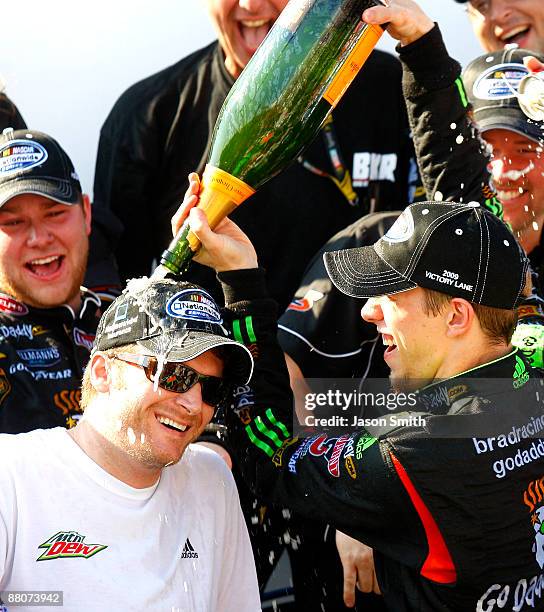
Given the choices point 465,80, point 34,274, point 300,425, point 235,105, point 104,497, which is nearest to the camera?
point 104,497

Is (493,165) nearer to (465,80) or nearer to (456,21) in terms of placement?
(465,80)

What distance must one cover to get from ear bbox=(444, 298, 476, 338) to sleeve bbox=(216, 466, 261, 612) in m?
0.59

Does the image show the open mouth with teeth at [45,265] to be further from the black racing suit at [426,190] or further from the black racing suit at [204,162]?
the black racing suit at [426,190]

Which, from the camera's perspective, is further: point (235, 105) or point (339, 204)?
point (339, 204)

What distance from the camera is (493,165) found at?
321cm

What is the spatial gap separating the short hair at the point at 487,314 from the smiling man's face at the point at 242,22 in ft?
4.10

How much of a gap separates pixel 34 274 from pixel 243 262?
74 cm

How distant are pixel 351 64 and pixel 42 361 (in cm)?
106

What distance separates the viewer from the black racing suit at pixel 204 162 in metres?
3.38

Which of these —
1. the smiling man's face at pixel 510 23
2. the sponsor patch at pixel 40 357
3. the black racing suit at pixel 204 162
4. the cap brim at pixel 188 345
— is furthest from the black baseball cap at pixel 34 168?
the smiling man's face at pixel 510 23

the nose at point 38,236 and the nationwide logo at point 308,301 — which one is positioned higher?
the nose at point 38,236

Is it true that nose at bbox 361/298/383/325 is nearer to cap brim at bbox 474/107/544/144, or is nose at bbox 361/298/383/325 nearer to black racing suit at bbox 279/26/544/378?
black racing suit at bbox 279/26/544/378

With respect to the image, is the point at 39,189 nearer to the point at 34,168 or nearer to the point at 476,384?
the point at 34,168

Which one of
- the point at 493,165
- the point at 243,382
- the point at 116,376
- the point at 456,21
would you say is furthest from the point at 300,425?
the point at 456,21
